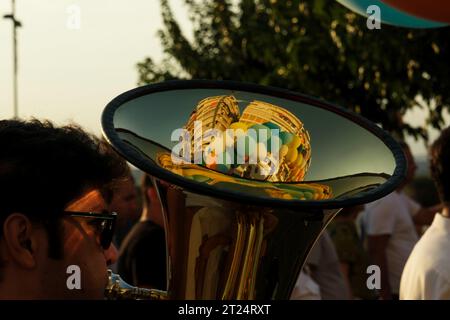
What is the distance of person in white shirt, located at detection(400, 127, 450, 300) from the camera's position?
2.47m

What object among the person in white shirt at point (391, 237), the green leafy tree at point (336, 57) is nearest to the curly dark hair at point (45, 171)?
the person in white shirt at point (391, 237)

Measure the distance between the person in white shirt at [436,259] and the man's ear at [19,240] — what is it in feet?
4.39

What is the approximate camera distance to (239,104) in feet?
5.82

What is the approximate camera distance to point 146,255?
143 inches

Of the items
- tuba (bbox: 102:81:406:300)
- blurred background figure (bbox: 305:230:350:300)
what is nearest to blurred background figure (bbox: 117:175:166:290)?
blurred background figure (bbox: 305:230:350:300)

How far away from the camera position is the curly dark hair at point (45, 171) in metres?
1.50

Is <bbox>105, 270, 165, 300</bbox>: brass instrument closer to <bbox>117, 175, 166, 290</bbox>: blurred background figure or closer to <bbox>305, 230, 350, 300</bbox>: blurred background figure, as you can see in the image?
<bbox>117, 175, 166, 290</bbox>: blurred background figure

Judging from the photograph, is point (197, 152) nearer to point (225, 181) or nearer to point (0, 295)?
point (225, 181)

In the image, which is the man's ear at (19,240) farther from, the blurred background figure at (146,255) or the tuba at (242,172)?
the blurred background figure at (146,255)

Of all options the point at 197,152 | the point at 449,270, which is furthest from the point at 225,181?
the point at 449,270

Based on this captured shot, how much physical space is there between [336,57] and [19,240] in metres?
8.32

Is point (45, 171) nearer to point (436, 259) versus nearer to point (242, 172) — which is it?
point (242, 172)

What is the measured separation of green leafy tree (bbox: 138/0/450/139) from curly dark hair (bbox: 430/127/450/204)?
485 cm
